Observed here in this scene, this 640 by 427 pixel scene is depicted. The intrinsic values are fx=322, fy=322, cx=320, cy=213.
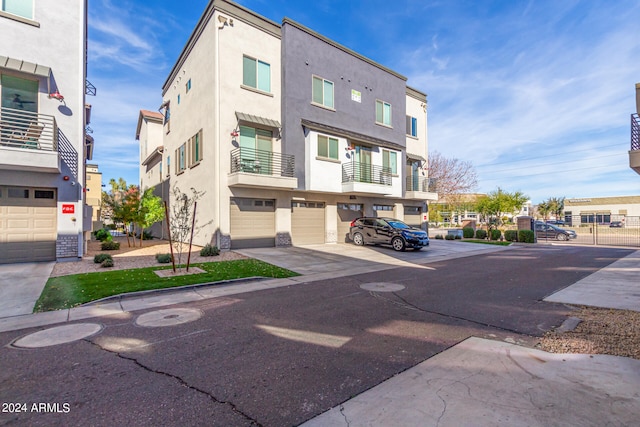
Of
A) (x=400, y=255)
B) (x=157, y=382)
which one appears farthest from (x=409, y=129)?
(x=157, y=382)

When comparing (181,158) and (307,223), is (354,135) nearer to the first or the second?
(307,223)

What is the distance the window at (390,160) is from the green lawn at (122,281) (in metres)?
13.6

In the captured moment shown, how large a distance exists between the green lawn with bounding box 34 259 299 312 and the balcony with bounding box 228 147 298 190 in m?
4.85

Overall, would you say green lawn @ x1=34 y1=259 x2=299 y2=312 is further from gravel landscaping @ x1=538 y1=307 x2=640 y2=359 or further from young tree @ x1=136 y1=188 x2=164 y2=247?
young tree @ x1=136 y1=188 x2=164 y2=247

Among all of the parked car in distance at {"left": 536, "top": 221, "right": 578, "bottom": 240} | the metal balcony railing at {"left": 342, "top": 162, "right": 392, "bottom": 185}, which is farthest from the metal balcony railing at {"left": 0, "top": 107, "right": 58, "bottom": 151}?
the parked car in distance at {"left": 536, "top": 221, "right": 578, "bottom": 240}

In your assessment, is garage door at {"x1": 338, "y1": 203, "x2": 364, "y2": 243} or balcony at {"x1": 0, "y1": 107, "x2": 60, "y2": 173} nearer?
balcony at {"x1": 0, "y1": 107, "x2": 60, "y2": 173}

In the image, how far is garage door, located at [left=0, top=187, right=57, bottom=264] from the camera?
1117cm

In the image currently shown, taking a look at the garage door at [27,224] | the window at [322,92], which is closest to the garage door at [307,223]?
the window at [322,92]

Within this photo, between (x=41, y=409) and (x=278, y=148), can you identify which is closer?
(x=41, y=409)

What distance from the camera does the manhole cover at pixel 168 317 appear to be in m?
5.59

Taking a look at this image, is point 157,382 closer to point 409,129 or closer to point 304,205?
point 304,205

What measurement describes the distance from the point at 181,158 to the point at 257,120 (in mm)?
7038

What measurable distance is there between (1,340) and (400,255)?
13583 mm

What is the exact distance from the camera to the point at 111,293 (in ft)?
24.0
